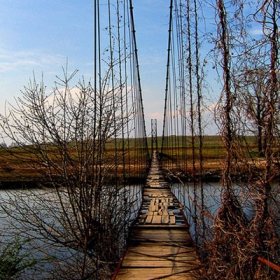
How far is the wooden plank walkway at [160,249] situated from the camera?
318 cm

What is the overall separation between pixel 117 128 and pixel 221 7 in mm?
2243

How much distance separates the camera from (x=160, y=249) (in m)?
3.92

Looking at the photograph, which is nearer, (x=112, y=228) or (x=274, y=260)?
(x=274, y=260)

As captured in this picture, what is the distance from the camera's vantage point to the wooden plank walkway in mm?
3178

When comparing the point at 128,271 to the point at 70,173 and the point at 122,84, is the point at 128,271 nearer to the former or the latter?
the point at 70,173

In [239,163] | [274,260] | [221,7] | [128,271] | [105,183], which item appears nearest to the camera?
[274,260]

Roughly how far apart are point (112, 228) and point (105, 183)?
58cm

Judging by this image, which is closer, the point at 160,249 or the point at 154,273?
the point at 154,273

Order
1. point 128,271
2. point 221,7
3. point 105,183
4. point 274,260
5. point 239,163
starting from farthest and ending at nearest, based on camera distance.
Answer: point 105,183 < point 128,271 < point 221,7 < point 239,163 < point 274,260

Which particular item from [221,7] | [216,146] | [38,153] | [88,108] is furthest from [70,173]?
[221,7]

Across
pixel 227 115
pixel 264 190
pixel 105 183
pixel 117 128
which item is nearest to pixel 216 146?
pixel 227 115

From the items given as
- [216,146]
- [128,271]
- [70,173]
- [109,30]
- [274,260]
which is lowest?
[128,271]

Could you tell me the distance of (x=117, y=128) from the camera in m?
4.29

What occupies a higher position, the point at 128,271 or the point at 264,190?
the point at 264,190
